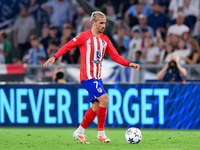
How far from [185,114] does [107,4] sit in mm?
6879

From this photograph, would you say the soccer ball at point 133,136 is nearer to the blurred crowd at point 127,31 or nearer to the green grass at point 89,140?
the green grass at point 89,140

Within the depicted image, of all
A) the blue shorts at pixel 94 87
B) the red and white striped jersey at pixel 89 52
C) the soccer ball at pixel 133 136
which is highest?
the red and white striped jersey at pixel 89 52

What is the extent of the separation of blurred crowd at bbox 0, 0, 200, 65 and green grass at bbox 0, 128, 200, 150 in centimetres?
340

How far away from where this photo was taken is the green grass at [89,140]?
21.5 feet

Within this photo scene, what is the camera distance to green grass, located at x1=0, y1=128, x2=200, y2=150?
21.5ft

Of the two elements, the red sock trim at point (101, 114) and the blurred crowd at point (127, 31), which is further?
the blurred crowd at point (127, 31)

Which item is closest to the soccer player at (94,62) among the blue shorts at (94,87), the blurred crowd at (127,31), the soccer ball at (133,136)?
the blue shorts at (94,87)

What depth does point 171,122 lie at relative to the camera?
9578 millimetres

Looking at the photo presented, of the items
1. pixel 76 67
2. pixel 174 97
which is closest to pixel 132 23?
pixel 76 67

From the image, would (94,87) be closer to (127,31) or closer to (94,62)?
(94,62)

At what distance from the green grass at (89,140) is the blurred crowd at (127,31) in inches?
134

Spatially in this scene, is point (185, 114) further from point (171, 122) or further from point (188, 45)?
point (188, 45)

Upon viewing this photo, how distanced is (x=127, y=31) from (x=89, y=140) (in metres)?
6.85

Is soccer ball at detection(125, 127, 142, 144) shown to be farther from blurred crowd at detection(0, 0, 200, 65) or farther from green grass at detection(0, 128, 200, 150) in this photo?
blurred crowd at detection(0, 0, 200, 65)
